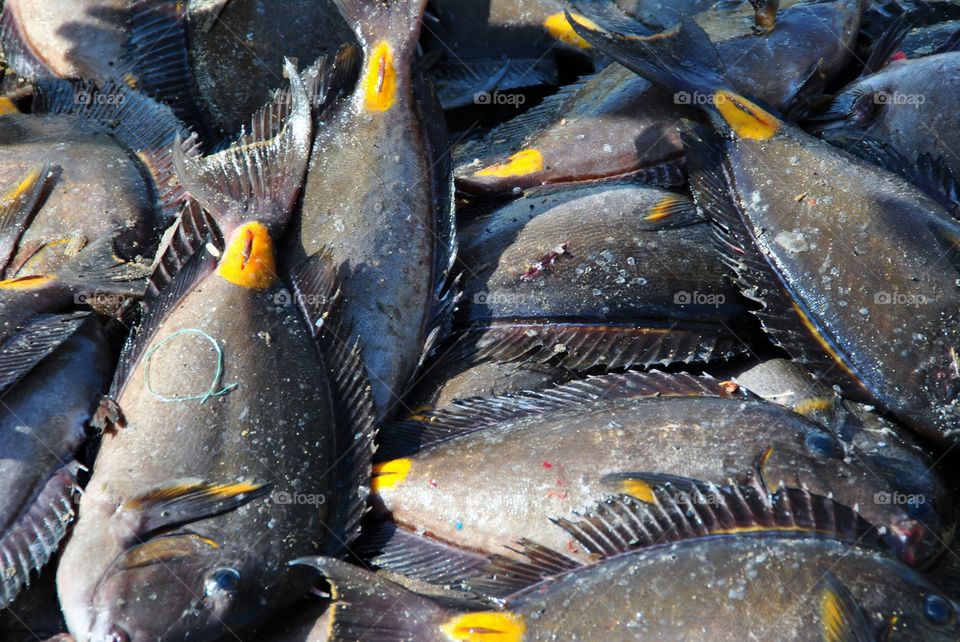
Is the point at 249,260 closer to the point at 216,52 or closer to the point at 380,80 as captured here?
the point at 380,80

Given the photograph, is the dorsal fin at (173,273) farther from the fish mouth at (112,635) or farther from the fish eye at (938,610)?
the fish eye at (938,610)

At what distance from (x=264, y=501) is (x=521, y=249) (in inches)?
55.9

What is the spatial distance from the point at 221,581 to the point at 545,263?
165 cm

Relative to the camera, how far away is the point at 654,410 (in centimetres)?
283

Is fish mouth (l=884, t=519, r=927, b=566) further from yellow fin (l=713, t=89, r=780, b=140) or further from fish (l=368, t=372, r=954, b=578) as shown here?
yellow fin (l=713, t=89, r=780, b=140)

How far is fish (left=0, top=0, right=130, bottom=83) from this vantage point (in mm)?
4188

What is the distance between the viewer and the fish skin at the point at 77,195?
348 cm

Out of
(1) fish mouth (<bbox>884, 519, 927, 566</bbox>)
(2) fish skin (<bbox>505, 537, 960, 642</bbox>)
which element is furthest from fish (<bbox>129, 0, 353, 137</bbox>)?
(1) fish mouth (<bbox>884, 519, 927, 566</bbox>)

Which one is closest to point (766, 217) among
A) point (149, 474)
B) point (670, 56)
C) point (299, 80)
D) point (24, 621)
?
point (670, 56)

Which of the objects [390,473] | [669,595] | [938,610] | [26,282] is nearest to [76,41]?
[26,282]

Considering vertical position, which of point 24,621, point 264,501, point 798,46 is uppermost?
point 798,46

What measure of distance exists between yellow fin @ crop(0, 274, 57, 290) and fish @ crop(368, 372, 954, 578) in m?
1.40

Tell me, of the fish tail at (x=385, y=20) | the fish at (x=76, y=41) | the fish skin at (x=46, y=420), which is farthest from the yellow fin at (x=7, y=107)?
the fish tail at (x=385, y=20)

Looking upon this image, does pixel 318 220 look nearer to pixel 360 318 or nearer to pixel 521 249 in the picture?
pixel 360 318
